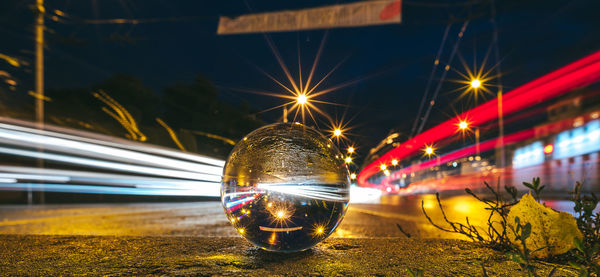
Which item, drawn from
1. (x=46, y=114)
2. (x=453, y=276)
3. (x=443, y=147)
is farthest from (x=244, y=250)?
(x=443, y=147)

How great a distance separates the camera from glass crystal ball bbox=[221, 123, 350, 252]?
3.63 m

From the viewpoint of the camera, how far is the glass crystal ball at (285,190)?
→ 3.63 m

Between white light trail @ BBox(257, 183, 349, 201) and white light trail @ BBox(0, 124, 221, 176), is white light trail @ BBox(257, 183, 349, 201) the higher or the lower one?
the lower one

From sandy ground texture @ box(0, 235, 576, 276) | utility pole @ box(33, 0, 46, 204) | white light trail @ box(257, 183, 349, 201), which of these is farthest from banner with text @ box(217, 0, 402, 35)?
utility pole @ box(33, 0, 46, 204)

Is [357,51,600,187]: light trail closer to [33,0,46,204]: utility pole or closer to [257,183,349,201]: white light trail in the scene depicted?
[257,183,349,201]: white light trail

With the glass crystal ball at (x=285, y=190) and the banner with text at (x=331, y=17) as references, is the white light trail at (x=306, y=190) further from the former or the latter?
the banner with text at (x=331, y=17)

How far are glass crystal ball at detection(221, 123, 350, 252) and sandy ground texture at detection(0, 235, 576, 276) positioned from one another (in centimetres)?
26

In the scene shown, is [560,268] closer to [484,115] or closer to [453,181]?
[484,115]

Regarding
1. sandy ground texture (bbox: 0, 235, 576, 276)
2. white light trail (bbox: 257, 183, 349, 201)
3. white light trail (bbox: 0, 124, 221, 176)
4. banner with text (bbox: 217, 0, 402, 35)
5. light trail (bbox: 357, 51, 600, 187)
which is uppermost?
banner with text (bbox: 217, 0, 402, 35)

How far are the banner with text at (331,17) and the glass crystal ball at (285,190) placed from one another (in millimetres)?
9140

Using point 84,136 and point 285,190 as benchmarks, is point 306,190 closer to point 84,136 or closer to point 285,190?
point 285,190

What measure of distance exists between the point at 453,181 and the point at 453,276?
1014 inches

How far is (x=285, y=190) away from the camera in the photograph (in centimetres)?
359

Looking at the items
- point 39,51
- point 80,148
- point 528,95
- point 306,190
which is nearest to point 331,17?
point 528,95
